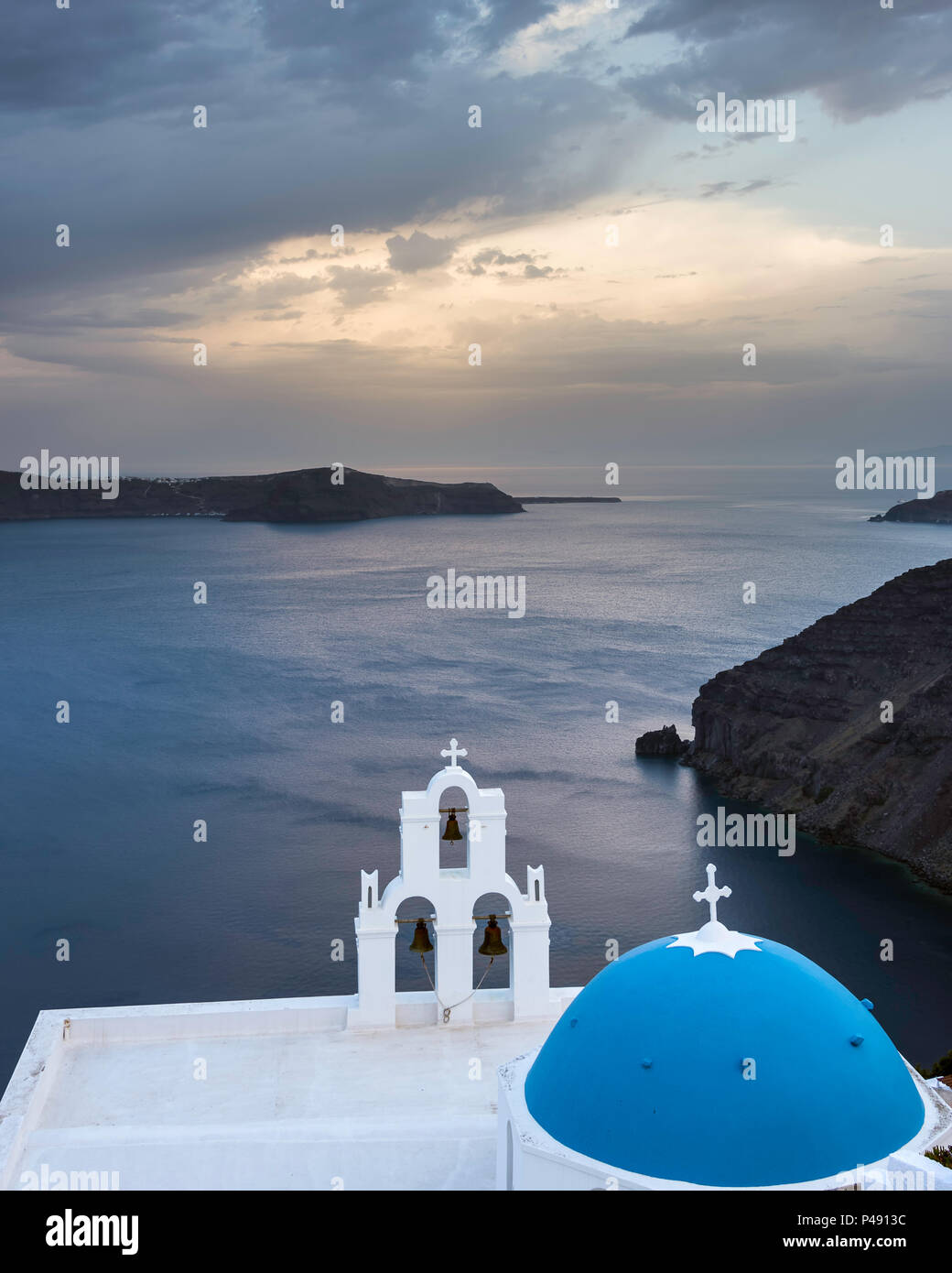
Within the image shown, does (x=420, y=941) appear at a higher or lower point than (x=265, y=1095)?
higher

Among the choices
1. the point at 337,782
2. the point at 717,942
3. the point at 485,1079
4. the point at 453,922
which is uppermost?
the point at 717,942

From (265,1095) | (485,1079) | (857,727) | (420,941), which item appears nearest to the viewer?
(265,1095)

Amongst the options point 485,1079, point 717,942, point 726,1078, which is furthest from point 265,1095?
point 726,1078

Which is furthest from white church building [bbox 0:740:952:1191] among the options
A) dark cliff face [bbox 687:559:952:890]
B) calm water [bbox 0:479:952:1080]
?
dark cliff face [bbox 687:559:952:890]

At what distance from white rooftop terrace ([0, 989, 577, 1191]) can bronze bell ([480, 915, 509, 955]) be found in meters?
0.86

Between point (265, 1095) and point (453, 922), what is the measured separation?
3.57 meters

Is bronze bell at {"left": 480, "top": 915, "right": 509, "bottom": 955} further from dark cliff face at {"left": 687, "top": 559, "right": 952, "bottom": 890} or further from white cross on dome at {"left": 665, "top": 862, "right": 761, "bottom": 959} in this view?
dark cliff face at {"left": 687, "top": 559, "right": 952, "bottom": 890}

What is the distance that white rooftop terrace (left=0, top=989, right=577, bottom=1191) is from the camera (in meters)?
Result: 14.3

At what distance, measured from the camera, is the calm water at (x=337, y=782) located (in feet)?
120

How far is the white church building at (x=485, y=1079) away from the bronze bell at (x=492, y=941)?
0.05 m

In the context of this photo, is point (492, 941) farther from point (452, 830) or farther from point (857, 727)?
point (857, 727)

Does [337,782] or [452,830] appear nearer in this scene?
[452,830]

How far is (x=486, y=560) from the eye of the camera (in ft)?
496

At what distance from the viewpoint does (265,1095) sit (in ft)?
53.1
